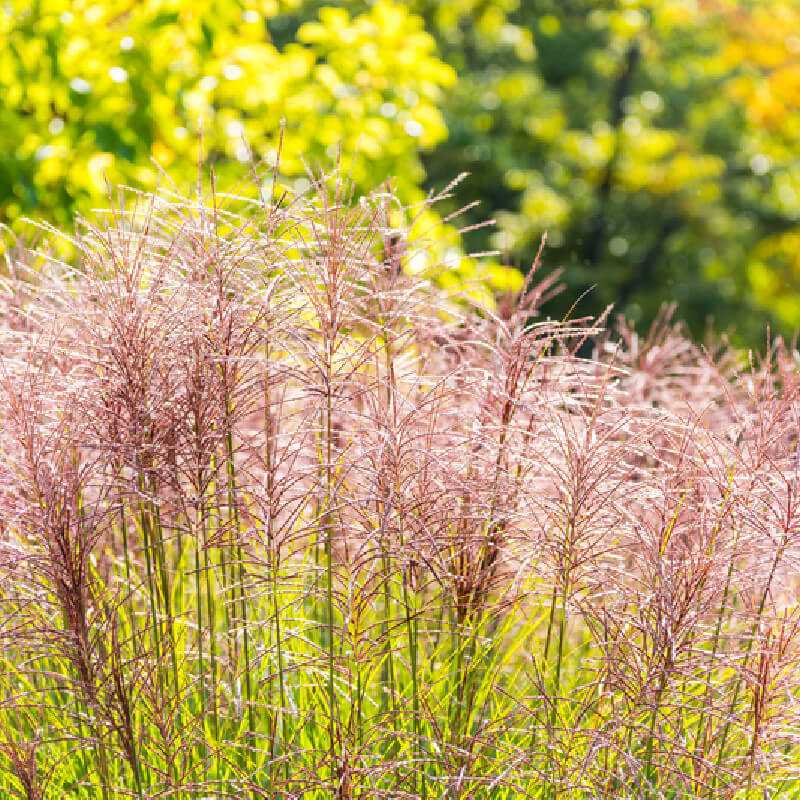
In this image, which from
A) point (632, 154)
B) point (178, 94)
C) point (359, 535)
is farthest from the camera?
point (632, 154)

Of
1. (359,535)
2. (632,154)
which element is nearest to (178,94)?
(359,535)

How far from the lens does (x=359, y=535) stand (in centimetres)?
279

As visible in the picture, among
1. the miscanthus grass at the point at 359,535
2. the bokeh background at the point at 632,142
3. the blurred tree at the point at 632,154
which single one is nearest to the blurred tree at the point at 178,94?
the miscanthus grass at the point at 359,535

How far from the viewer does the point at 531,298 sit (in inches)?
135

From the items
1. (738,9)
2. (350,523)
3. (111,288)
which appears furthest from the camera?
Result: (738,9)

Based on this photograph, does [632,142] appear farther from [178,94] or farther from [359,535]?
[359,535]

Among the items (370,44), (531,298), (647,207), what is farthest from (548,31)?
(531,298)

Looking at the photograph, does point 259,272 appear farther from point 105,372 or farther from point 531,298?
point 531,298

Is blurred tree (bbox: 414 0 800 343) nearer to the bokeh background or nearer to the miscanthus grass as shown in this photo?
the bokeh background

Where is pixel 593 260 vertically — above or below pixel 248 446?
below

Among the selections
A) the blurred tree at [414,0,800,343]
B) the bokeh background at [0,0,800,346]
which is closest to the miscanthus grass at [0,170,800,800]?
the bokeh background at [0,0,800,346]

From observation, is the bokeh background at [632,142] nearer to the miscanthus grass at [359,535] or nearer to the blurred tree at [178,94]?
the blurred tree at [178,94]

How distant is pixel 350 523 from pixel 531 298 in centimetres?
95

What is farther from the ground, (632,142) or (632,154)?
(632,142)
